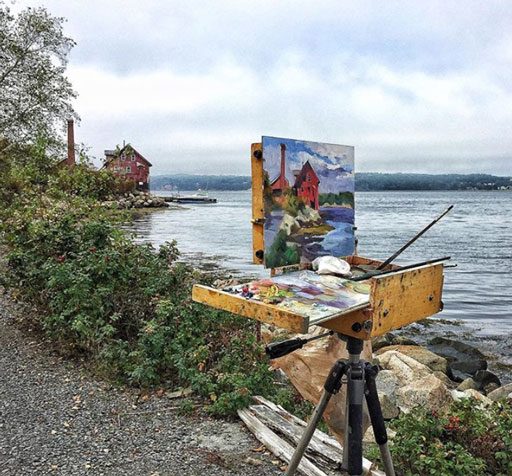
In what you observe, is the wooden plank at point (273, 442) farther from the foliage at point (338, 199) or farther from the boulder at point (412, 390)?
the boulder at point (412, 390)

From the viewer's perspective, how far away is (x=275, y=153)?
3172 mm

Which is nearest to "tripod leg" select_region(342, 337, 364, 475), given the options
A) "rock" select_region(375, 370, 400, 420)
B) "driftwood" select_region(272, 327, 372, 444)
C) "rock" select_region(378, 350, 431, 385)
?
"driftwood" select_region(272, 327, 372, 444)

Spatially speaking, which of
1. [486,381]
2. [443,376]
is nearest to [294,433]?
[443,376]

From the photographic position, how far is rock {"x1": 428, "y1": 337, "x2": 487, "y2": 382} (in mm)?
9930

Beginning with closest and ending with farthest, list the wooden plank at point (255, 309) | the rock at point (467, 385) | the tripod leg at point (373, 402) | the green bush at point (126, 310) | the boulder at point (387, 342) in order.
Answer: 1. the wooden plank at point (255, 309)
2. the tripod leg at point (373, 402)
3. the green bush at point (126, 310)
4. the rock at point (467, 385)
5. the boulder at point (387, 342)

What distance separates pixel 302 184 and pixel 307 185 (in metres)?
0.06

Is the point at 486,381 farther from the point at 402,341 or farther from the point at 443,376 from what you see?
the point at 402,341

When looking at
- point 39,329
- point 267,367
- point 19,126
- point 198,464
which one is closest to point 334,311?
point 198,464

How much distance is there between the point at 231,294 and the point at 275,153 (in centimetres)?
90

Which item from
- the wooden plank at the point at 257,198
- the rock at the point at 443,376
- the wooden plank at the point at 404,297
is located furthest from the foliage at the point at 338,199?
the rock at the point at 443,376

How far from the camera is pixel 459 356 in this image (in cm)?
1094

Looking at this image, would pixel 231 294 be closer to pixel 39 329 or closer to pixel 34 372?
pixel 34 372

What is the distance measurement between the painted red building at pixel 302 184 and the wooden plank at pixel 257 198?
9cm

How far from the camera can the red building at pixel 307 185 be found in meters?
3.37
